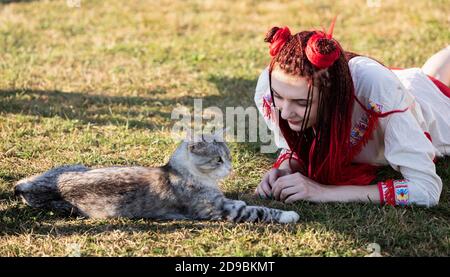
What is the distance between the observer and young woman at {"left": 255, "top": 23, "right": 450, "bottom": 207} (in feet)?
11.8

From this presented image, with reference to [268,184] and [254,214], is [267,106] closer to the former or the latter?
[268,184]

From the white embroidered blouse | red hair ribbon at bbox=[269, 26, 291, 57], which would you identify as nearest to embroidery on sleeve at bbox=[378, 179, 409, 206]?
the white embroidered blouse

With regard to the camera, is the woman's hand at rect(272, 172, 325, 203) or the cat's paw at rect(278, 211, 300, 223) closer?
the cat's paw at rect(278, 211, 300, 223)

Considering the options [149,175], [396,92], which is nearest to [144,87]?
[149,175]

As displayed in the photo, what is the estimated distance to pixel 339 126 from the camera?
3.82 metres

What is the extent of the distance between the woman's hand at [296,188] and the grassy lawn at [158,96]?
63mm

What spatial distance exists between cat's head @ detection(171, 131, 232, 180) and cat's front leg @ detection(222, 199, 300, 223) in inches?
9.4

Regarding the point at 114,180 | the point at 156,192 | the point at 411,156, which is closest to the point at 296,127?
the point at 411,156

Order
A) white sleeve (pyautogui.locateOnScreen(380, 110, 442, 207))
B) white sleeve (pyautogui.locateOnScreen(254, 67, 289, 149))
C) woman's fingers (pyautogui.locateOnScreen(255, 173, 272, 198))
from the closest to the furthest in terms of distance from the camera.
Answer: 1. white sleeve (pyautogui.locateOnScreen(380, 110, 442, 207))
2. woman's fingers (pyautogui.locateOnScreen(255, 173, 272, 198))
3. white sleeve (pyautogui.locateOnScreen(254, 67, 289, 149))

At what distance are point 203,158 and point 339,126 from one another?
846mm

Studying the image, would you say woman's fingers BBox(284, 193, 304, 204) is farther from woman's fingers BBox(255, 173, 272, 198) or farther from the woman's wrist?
woman's fingers BBox(255, 173, 272, 198)

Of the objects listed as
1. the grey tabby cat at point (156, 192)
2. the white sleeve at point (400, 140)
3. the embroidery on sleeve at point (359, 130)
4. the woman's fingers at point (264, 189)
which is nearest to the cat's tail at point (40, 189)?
the grey tabby cat at point (156, 192)

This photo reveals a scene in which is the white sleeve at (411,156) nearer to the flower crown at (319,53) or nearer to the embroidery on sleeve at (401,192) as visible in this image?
the embroidery on sleeve at (401,192)
